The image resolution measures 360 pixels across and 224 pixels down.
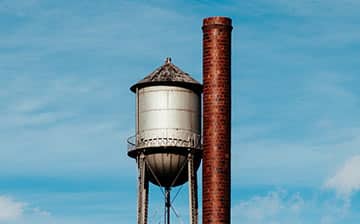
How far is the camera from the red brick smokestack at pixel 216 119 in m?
90.2

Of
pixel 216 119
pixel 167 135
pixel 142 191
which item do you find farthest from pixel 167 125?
pixel 216 119

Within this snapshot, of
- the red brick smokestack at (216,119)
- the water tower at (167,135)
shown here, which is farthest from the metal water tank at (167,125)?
the red brick smokestack at (216,119)

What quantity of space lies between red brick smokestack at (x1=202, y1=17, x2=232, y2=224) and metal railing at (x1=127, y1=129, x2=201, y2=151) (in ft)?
26.2

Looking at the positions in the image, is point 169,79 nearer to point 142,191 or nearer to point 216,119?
point 142,191

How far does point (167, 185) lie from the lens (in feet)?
330

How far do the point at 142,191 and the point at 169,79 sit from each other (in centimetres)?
681

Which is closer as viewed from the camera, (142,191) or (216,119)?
(216,119)

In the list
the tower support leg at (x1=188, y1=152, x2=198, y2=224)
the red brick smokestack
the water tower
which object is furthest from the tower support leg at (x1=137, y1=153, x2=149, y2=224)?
the red brick smokestack

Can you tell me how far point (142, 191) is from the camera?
327 feet

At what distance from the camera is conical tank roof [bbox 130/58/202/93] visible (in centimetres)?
10062

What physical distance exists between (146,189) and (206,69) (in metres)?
11.3

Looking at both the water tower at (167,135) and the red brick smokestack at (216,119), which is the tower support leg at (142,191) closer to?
the water tower at (167,135)

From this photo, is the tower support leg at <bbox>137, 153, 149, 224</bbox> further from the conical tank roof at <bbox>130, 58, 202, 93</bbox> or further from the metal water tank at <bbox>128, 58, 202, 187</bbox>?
the conical tank roof at <bbox>130, 58, 202, 93</bbox>

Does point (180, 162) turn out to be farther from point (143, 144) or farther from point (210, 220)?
point (210, 220)
